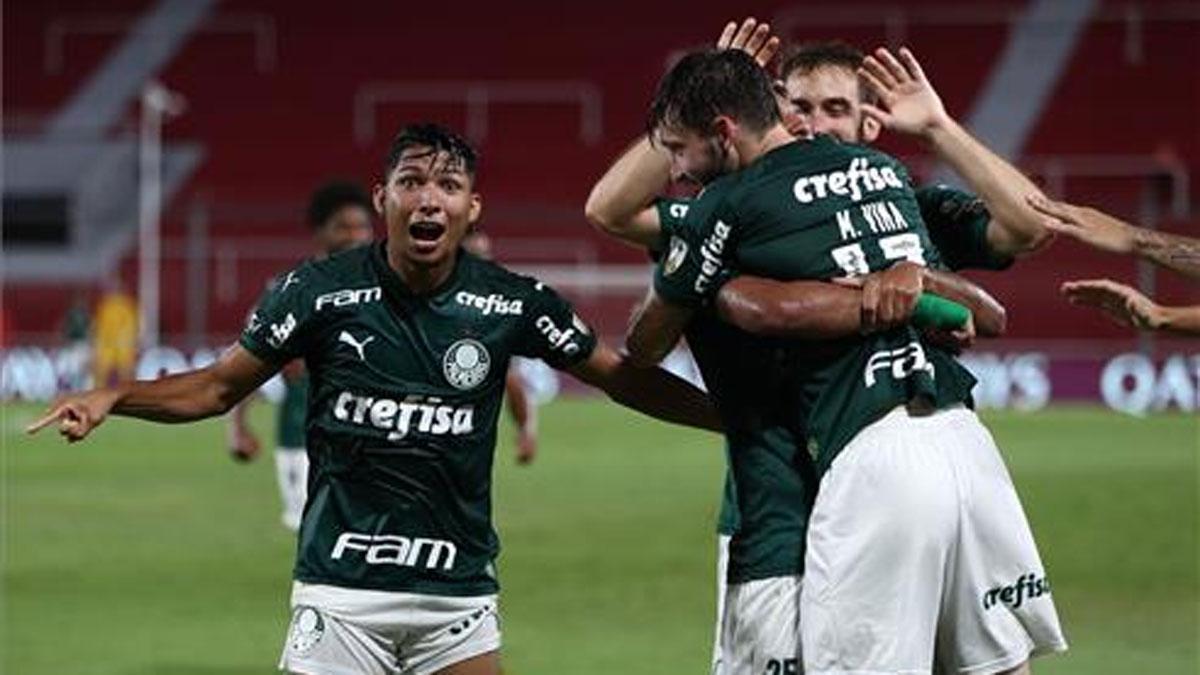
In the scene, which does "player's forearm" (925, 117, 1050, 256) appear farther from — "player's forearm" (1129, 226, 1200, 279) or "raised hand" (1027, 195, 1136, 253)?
"player's forearm" (1129, 226, 1200, 279)

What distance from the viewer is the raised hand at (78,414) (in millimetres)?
6008

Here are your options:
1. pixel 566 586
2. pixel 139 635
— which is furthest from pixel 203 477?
pixel 139 635

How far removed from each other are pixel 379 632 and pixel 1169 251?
2389 millimetres

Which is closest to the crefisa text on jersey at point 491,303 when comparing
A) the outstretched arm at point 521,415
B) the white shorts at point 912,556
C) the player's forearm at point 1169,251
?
the white shorts at point 912,556

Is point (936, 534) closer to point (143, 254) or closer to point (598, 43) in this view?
point (143, 254)

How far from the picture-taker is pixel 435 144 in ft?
20.7

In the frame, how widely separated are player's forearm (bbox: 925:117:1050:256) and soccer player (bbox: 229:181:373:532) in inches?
179

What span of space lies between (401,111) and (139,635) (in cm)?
3030

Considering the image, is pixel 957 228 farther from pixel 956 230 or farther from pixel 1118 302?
pixel 1118 302

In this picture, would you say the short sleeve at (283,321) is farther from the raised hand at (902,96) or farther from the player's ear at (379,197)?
the raised hand at (902,96)

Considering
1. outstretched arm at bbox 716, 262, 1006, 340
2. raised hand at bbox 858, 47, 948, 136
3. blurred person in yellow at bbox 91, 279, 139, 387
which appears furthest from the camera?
blurred person in yellow at bbox 91, 279, 139, 387

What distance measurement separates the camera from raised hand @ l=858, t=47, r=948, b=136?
19.5 feet

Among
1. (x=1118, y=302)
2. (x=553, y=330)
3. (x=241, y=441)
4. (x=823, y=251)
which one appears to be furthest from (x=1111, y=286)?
(x=241, y=441)

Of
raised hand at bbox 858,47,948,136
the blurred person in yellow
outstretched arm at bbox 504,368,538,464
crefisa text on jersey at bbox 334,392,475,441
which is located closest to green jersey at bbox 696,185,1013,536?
raised hand at bbox 858,47,948,136
